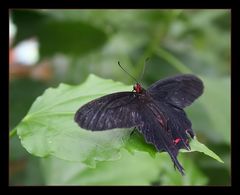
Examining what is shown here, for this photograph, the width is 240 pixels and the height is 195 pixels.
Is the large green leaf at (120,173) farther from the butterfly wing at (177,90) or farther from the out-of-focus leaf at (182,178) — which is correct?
the butterfly wing at (177,90)

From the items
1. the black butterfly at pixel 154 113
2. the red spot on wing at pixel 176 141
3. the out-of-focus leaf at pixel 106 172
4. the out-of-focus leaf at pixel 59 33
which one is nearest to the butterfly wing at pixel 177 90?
the black butterfly at pixel 154 113

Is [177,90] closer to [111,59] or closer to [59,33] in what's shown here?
[59,33]

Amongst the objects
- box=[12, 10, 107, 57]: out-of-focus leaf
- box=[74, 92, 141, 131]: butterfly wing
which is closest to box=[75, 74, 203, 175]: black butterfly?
box=[74, 92, 141, 131]: butterfly wing

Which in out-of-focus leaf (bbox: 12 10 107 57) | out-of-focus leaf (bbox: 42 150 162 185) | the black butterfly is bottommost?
out-of-focus leaf (bbox: 42 150 162 185)

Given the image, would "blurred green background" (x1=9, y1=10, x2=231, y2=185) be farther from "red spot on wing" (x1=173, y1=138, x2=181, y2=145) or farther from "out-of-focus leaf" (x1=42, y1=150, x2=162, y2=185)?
"red spot on wing" (x1=173, y1=138, x2=181, y2=145)
